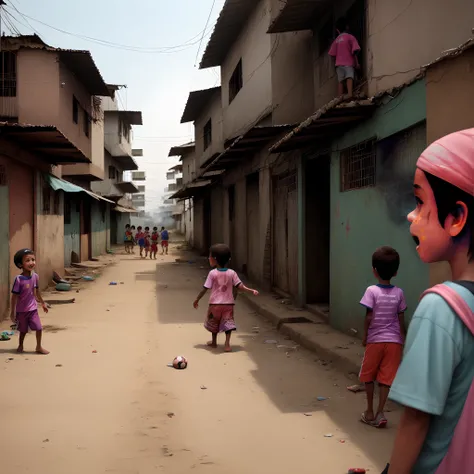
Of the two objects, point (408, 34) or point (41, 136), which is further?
point (41, 136)

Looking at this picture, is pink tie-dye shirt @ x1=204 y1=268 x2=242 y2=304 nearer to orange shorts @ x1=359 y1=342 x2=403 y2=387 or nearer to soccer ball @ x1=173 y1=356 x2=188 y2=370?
soccer ball @ x1=173 y1=356 x2=188 y2=370

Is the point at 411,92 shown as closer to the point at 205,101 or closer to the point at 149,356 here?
the point at 149,356

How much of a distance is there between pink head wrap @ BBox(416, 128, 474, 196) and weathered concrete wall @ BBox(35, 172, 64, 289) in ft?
41.3

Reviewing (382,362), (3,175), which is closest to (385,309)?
(382,362)

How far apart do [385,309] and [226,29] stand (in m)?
13.3

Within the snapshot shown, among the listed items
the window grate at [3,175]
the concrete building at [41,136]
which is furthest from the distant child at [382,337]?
the window grate at [3,175]

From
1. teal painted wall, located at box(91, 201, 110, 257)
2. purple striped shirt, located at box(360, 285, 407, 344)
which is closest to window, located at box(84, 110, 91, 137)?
teal painted wall, located at box(91, 201, 110, 257)

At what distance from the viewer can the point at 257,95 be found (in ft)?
45.5

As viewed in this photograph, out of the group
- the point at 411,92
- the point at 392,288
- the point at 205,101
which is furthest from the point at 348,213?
the point at 205,101

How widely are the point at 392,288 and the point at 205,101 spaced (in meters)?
21.6

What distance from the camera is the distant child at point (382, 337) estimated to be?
183 inches

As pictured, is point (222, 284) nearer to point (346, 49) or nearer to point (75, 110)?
point (346, 49)

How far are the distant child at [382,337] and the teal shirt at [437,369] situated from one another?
3.21 m

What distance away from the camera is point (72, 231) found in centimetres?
2159
